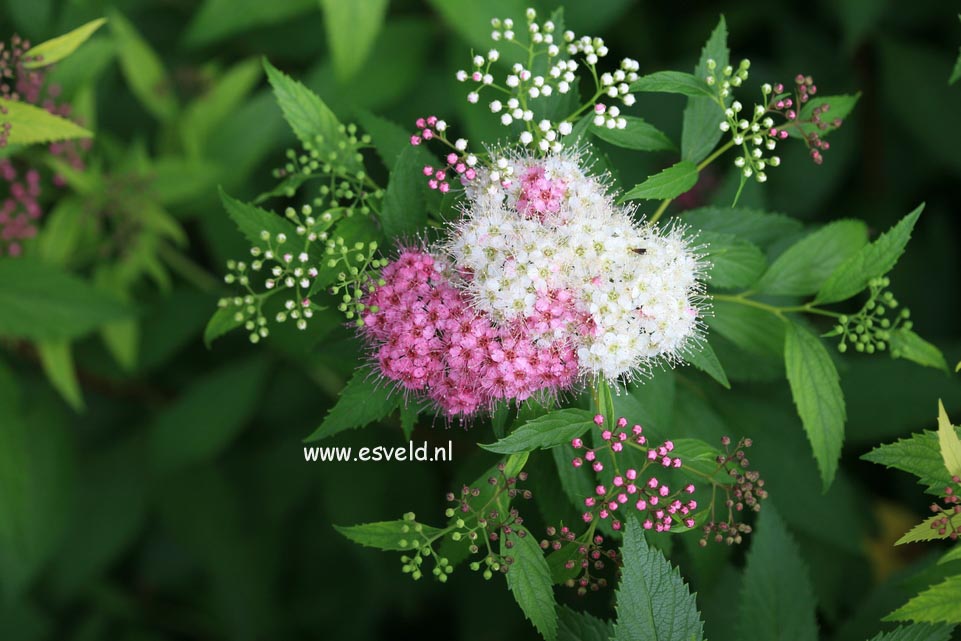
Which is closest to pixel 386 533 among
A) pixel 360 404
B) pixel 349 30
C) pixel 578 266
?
pixel 360 404

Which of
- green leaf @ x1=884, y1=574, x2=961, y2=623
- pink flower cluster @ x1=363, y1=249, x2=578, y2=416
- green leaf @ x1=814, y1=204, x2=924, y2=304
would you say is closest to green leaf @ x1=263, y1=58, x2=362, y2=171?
pink flower cluster @ x1=363, y1=249, x2=578, y2=416

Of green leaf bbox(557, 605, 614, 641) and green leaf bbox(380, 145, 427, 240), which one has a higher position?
green leaf bbox(380, 145, 427, 240)

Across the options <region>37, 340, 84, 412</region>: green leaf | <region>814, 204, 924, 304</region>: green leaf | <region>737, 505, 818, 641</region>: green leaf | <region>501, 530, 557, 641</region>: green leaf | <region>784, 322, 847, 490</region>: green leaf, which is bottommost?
<region>737, 505, 818, 641</region>: green leaf

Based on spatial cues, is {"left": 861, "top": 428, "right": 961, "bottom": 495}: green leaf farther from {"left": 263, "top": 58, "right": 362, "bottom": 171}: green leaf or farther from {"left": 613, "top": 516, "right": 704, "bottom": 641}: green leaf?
{"left": 263, "top": 58, "right": 362, "bottom": 171}: green leaf

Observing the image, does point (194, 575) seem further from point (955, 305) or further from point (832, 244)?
point (955, 305)

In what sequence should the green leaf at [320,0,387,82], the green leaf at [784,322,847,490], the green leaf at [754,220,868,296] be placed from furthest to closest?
the green leaf at [320,0,387,82], the green leaf at [754,220,868,296], the green leaf at [784,322,847,490]

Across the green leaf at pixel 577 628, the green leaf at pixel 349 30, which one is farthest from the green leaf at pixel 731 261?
the green leaf at pixel 349 30

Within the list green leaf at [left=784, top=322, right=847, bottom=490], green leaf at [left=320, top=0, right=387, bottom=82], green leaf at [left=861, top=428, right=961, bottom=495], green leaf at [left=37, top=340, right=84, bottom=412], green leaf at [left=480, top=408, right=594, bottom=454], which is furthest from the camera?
green leaf at [left=37, top=340, right=84, bottom=412]

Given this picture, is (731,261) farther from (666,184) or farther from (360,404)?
(360,404)
